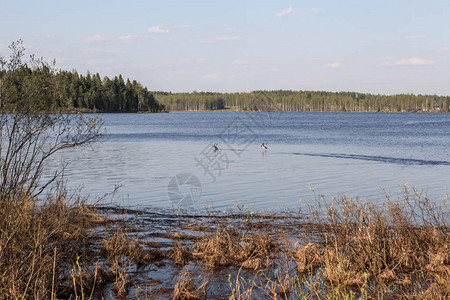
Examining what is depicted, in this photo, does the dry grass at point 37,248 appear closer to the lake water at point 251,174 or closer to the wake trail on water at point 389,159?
the lake water at point 251,174

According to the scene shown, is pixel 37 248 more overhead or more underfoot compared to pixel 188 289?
A: more overhead

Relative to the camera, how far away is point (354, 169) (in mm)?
29828

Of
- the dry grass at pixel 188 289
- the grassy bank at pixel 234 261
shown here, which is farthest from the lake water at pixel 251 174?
the dry grass at pixel 188 289

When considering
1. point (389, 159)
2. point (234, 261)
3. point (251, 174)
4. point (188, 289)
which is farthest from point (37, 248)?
point (389, 159)

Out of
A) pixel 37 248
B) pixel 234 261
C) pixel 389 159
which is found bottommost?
pixel 389 159

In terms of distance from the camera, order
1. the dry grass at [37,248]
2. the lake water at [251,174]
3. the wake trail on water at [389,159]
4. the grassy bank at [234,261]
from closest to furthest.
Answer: the dry grass at [37,248] → the grassy bank at [234,261] → the lake water at [251,174] → the wake trail on water at [389,159]

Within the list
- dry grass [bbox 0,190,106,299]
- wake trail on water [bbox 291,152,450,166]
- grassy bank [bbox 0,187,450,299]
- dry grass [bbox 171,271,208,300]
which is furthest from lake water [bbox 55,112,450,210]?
dry grass [bbox 171,271,208,300]

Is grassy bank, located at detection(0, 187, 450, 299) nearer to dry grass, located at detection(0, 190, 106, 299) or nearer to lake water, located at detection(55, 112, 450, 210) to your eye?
dry grass, located at detection(0, 190, 106, 299)

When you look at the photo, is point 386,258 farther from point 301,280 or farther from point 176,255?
point 176,255

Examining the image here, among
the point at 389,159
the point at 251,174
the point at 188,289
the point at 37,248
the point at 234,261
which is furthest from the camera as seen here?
the point at 389,159

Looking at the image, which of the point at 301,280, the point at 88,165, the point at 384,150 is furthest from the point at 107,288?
the point at 384,150

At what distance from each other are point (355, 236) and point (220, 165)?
23.1 m

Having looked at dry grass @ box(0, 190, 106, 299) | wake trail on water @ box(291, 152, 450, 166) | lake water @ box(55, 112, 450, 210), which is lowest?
wake trail on water @ box(291, 152, 450, 166)

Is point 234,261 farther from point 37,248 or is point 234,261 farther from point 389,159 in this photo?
point 389,159
